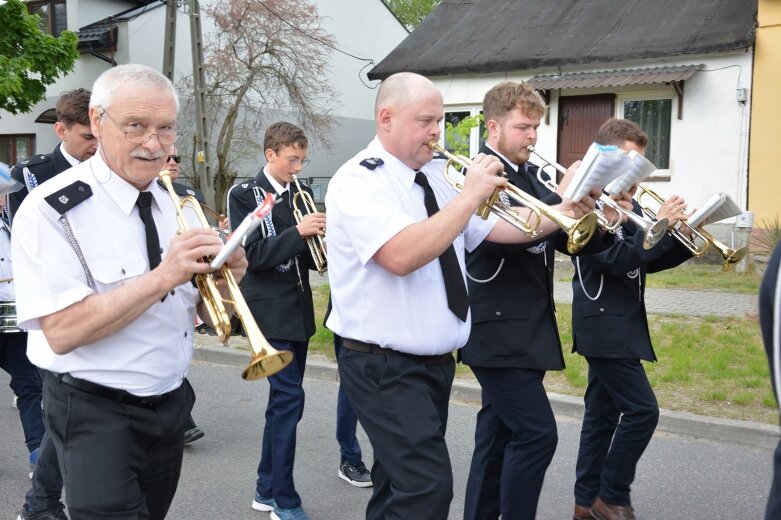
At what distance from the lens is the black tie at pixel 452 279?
326cm

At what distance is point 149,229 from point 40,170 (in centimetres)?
228

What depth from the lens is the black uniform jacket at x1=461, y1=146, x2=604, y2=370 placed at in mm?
3773

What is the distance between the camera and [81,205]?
8.84ft

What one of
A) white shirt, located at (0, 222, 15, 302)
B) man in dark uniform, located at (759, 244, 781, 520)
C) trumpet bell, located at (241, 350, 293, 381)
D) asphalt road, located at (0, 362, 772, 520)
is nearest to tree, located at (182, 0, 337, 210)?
asphalt road, located at (0, 362, 772, 520)

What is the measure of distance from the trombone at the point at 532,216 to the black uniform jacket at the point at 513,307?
6.1 inches

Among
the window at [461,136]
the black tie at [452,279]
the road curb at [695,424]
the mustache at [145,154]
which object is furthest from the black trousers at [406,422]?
the window at [461,136]

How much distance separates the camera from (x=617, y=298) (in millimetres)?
4441

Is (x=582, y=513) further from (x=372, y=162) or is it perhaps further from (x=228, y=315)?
(x=228, y=315)

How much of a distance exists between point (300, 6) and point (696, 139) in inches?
442

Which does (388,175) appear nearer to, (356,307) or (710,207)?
(356,307)

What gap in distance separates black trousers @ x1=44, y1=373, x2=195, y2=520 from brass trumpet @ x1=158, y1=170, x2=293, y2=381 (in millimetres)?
403

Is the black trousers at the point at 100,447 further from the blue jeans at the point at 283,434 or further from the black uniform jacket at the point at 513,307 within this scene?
the blue jeans at the point at 283,434

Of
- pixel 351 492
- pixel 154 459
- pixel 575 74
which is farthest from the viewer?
pixel 575 74

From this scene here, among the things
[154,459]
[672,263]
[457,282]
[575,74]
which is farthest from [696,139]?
[154,459]
